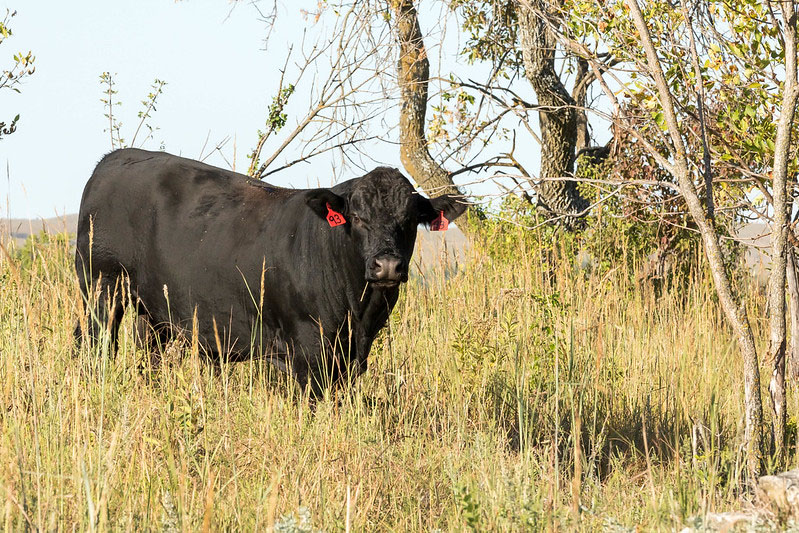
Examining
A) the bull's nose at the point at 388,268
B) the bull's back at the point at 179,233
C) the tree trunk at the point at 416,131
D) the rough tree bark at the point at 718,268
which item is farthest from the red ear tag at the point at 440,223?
the tree trunk at the point at 416,131

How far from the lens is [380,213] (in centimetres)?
559

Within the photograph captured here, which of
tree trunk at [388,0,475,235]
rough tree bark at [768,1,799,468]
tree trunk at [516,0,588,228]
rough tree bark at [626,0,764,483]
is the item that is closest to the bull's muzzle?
rough tree bark at [626,0,764,483]

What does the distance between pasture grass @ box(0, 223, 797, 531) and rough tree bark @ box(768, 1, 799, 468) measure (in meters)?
0.39

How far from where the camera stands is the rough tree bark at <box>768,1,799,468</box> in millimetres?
4996

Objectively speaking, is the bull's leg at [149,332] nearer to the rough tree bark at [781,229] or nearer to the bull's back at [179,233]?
the bull's back at [179,233]

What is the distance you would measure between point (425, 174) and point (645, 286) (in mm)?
3914

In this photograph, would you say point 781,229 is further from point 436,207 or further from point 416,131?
point 416,131

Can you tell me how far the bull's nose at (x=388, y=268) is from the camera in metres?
5.23

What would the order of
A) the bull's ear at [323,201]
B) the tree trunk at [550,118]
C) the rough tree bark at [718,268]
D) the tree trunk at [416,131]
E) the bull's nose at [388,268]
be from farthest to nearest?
the tree trunk at [416,131], the tree trunk at [550,118], the bull's ear at [323,201], the bull's nose at [388,268], the rough tree bark at [718,268]

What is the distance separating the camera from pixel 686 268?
1046 centimetres

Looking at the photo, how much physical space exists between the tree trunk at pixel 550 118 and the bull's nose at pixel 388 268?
581cm

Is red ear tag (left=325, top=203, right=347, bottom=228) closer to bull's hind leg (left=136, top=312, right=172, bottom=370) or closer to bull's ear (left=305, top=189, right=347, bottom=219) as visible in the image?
bull's ear (left=305, top=189, right=347, bottom=219)

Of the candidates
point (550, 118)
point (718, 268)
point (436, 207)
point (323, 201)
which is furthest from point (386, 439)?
point (550, 118)

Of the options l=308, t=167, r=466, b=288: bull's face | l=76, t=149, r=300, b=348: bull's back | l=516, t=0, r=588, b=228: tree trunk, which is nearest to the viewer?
l=308, t=167, r=466, b=288: bull's face
